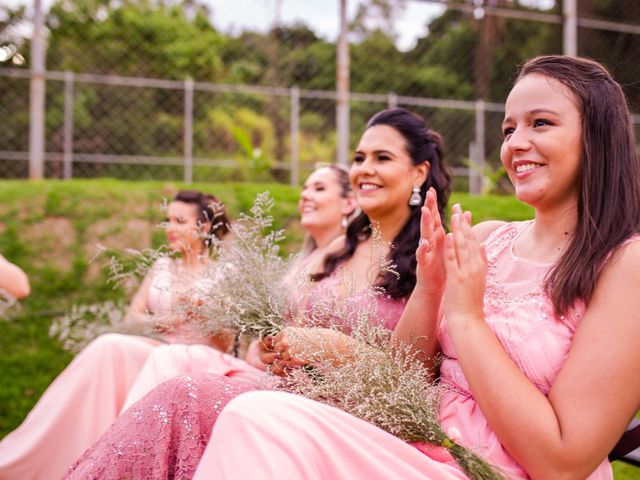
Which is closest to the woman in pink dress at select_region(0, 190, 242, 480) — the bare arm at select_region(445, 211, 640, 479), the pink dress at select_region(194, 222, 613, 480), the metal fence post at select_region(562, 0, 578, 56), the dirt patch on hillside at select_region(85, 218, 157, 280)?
the pink dress at select_region(194, 222, 613, 480)

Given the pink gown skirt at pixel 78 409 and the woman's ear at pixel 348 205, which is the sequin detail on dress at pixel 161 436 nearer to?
the pink gown skirt at pixel 78 409

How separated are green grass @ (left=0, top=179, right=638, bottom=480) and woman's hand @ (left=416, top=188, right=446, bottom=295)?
10.8 ft

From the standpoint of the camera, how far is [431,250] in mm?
1920

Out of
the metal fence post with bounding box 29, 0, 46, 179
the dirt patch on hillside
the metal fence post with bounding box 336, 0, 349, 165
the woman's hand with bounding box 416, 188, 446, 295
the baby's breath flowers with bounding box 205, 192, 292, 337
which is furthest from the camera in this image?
the metal fence post with bounding box 336, 0, 349, 165

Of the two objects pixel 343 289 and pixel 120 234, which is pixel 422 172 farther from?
pixel 120 234

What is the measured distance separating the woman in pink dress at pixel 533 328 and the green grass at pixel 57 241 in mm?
3416

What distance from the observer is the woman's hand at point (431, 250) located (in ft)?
6.16

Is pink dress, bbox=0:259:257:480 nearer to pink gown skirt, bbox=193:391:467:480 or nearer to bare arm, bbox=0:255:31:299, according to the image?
bare arm, bbox=0:255:31:299

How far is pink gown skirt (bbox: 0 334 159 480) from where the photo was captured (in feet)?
10.9

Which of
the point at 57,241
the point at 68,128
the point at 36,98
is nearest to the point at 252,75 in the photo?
the point at 68,128

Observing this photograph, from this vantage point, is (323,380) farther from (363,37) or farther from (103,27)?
(363,37)

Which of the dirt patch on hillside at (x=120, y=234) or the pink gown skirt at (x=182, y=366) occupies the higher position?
the dirt patch on hillside at (x=120, y=234)

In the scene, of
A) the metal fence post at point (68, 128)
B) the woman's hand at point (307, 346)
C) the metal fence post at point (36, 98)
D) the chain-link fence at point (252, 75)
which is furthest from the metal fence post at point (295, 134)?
the woman's hand at point (307, 346)

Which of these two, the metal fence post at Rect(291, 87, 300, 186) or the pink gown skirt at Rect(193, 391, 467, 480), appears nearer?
the pink gown skirt at Rect(193, 391, 467, 480)
